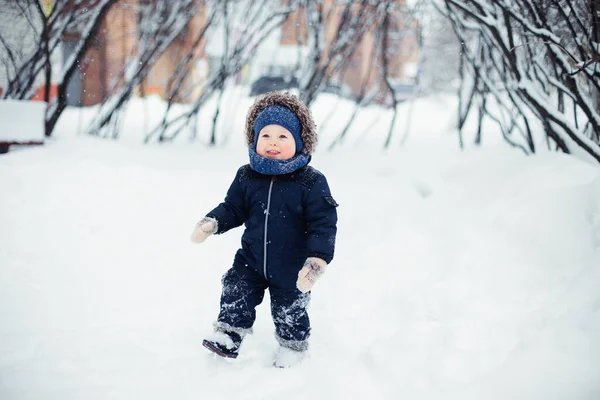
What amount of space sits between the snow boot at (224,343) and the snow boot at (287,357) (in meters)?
0.16

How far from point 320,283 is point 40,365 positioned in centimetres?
130

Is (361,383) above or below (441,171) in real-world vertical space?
below

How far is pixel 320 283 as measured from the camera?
2365mm

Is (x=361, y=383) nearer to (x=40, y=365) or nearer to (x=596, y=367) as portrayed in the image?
(x=596, y=367)

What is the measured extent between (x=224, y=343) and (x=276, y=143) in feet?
2.51

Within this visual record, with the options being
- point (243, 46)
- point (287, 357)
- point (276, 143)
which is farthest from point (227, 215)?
point (243, 46)

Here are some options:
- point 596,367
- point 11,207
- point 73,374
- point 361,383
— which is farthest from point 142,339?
point 596,367

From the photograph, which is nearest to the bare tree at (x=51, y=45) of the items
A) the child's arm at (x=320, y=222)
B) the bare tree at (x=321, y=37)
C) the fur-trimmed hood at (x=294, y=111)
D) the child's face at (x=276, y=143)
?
the bare tree at (x=321, y=37)

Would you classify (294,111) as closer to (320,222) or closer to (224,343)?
(320,222)

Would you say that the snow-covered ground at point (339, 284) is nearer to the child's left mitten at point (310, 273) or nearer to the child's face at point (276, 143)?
the child's left mitten at point (310, 273)

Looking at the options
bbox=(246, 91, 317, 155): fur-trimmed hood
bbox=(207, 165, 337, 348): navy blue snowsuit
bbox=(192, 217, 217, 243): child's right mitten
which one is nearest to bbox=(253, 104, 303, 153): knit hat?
bbox=(246, 91, 317, 155): fur-trimmed hood

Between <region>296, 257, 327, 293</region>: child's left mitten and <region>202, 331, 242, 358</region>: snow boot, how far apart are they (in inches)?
14.6

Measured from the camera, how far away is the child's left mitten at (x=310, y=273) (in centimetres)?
150

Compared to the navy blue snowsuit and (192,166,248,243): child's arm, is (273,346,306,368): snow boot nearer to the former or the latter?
the navy blue snowsuit
